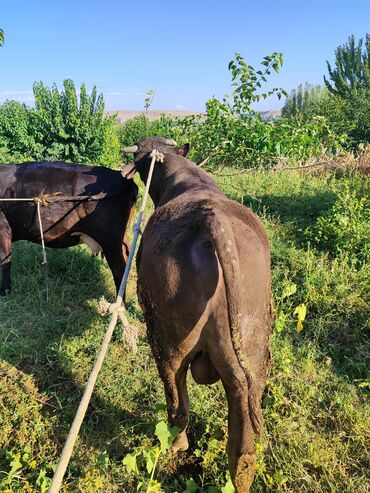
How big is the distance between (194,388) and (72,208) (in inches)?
97.2

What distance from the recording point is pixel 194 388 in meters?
3.31

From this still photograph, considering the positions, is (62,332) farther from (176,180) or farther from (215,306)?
(215,306)

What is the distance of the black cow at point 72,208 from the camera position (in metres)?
4.43

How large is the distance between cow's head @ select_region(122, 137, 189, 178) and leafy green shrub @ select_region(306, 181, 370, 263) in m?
2.27

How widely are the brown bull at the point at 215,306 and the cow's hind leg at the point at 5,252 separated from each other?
305 centimetres

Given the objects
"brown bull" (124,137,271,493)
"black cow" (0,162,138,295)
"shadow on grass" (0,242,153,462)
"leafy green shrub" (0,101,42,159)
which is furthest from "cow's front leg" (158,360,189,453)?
"leafy green shrub" (0,101,42,159)

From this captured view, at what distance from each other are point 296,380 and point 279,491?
1053 mm

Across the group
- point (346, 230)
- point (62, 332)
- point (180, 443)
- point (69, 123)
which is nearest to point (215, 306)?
point (180, 443)

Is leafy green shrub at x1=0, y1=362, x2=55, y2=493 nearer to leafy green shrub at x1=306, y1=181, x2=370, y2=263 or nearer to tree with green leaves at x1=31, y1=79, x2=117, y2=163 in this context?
leafy green shrub at x1=306, y1=181, x2=370, y2=263

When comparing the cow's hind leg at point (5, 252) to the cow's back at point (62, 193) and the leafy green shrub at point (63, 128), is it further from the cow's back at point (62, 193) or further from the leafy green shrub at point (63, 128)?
the leafy green shrub at point (63, 128)

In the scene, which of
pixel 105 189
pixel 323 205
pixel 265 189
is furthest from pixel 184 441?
pixel 265 189

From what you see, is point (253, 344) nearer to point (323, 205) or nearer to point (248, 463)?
point (248, 463)

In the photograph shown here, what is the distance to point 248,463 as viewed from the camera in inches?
84.4

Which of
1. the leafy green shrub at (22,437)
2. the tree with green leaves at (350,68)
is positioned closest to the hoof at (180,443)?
the leafy green shrub at (22,437)
